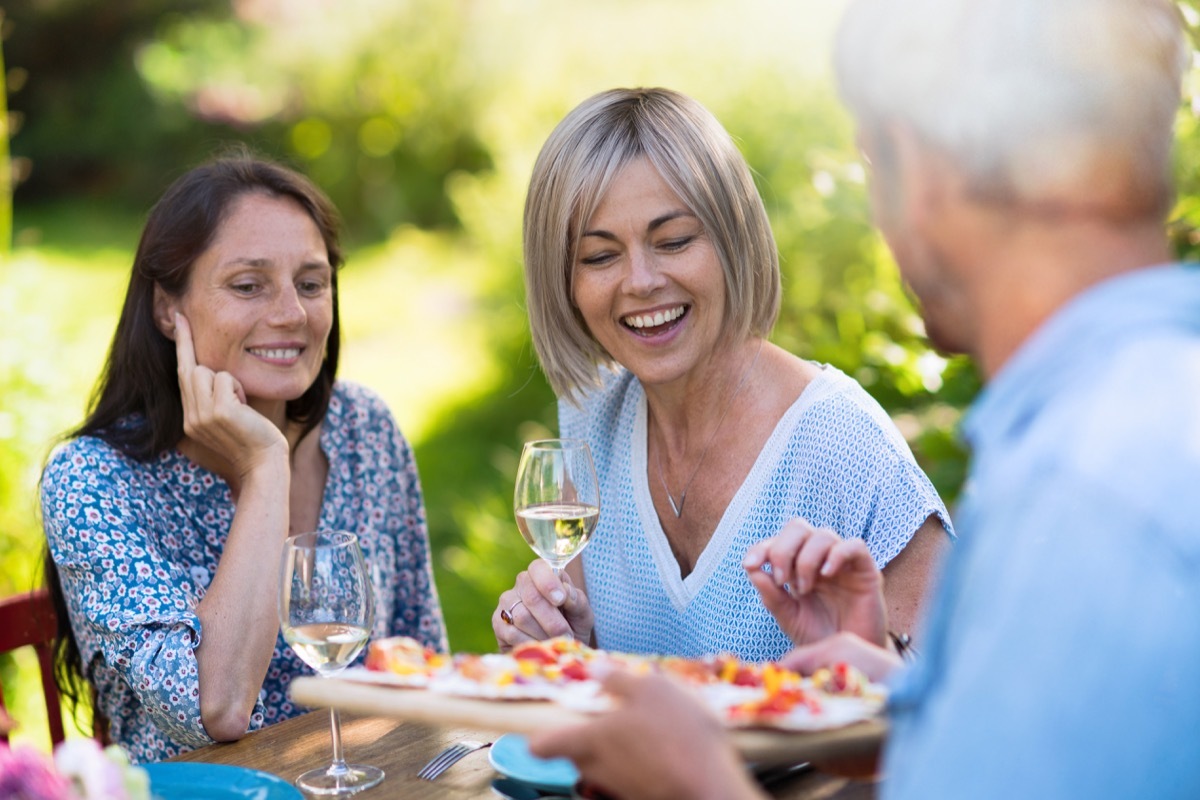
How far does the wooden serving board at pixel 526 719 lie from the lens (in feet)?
4.56

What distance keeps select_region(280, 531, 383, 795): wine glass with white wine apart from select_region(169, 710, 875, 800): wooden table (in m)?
0.25

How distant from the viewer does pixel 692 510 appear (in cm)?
288

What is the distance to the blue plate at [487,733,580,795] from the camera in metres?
1.86

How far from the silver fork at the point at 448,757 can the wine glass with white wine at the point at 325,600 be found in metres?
0.25

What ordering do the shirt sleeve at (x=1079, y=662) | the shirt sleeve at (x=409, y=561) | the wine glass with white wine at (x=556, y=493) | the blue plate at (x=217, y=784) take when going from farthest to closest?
the shirt sleeve at (x=409, y=561) < the wine glass with white wine at (x=556, y=493) < the blue plate at (x=217, y=784) < the shirt sleeve at (x=1079, y=662)

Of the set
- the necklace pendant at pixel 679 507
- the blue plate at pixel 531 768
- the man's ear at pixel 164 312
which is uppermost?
the man's ear at pixel 164 312

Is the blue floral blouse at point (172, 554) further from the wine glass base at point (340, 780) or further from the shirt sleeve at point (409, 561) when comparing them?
the wine glass base at point (340, 780)

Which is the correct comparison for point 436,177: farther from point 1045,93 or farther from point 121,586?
point 1045,93

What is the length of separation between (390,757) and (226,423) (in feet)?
3.24

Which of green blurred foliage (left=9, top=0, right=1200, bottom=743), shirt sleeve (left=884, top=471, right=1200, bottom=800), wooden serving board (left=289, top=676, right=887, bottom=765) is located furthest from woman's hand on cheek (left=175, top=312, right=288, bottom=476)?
shirt sleeve (left=884, top=471, right=1200, bottom=800)

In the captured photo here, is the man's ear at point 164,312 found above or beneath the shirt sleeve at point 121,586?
above

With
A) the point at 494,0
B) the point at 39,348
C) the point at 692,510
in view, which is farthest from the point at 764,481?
the point at 494,0

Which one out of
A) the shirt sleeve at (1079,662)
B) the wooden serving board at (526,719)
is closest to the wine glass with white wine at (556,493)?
the wooden serving board at (526,719)

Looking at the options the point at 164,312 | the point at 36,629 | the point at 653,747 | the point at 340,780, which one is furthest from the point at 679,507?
the point at 653,747
